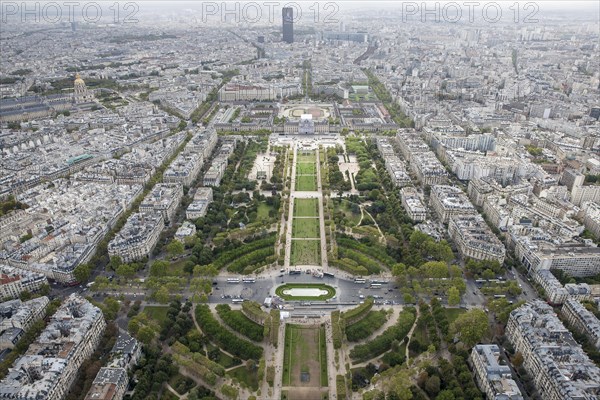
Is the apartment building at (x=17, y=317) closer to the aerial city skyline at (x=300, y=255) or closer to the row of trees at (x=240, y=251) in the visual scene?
the aerial city skyline at (x=300, y=255)

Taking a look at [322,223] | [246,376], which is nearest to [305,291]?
[246,376]

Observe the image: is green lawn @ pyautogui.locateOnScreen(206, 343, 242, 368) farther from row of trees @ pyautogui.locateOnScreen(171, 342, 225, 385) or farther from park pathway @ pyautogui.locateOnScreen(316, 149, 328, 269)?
park pathway @ pyautogui.locateOnScreen(316, 149, 328, 269)

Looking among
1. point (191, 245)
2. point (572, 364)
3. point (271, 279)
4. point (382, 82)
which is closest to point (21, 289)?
point (191, 245)

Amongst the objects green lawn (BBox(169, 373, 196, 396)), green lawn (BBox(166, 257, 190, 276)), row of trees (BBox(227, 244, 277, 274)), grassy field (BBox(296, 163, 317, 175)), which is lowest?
green lawn (BBox(169, 373, 196, 396))

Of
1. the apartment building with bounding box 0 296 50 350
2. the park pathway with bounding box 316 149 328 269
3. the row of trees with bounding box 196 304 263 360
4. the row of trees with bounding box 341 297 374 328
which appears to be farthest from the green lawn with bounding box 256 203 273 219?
the apartment building with bounding box 0 296 50 350

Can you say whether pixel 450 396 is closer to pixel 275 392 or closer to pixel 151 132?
pixel 275 392

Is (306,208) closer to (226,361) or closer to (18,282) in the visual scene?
(226,361)
